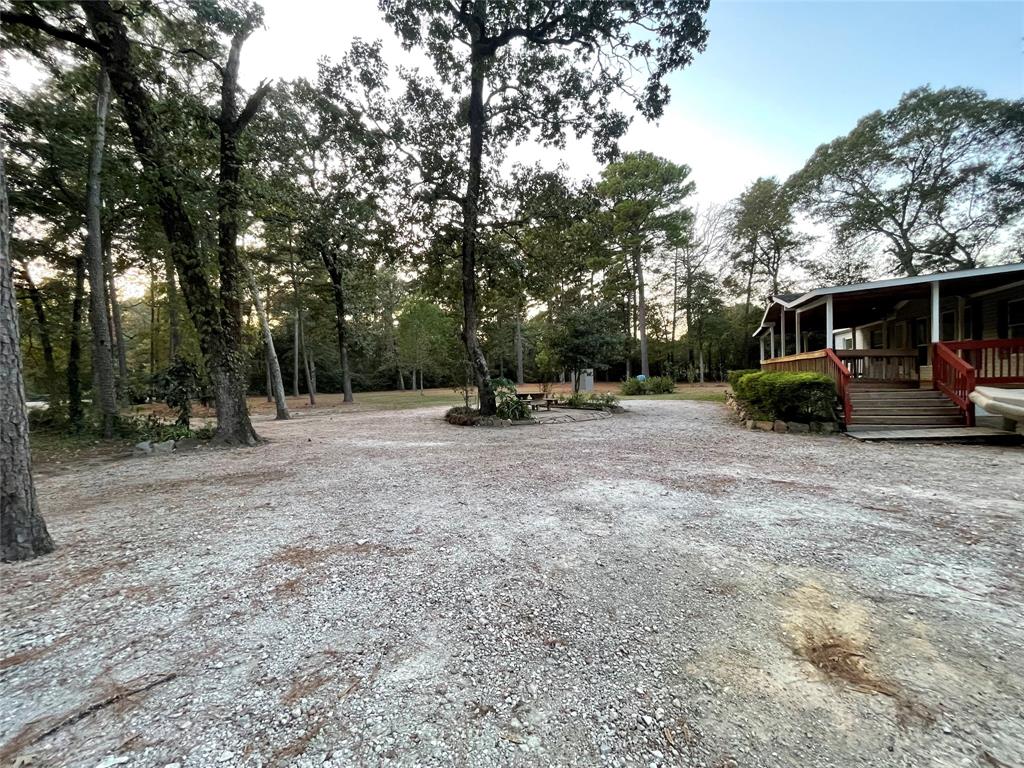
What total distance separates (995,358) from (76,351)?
20945 millimetres

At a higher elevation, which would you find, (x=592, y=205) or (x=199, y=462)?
(x=592, y=205)

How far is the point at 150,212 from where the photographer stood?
825cm

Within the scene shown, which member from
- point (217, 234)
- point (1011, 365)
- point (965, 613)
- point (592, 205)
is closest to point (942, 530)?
point (965, 613)

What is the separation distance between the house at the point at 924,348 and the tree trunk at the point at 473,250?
25.2ft

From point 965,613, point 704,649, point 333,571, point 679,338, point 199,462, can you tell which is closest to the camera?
point 704,649

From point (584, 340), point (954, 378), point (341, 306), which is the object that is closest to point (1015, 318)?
point (954, 378)

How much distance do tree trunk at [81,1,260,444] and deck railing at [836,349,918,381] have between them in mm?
13588

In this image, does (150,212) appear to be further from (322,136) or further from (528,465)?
(528,465)

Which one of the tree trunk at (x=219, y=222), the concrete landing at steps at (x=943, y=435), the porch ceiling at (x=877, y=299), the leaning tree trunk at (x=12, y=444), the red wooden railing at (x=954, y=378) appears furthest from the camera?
the porch ceiling at (x=877, y=299)

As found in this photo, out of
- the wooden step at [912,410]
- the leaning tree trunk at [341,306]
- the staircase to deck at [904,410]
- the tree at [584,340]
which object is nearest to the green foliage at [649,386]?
the tree at [584,340]

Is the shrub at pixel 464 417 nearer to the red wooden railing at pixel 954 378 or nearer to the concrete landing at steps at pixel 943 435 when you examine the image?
the concrete landing at steps at pixel 943 435

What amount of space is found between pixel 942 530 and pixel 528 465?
399 cm

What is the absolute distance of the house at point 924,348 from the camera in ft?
23.9

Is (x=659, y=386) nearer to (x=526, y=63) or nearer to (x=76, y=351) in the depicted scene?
(x=526, y=63)
